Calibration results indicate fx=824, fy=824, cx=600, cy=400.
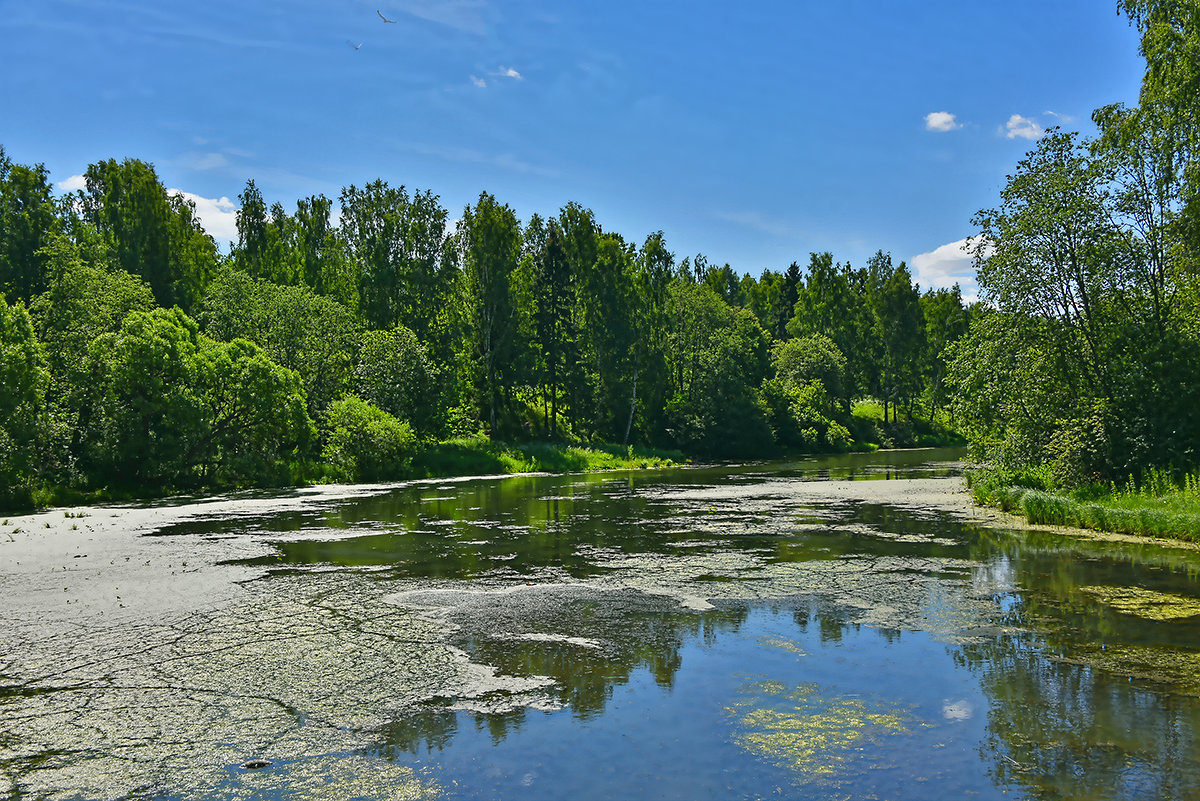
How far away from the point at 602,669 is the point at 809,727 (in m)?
2.43

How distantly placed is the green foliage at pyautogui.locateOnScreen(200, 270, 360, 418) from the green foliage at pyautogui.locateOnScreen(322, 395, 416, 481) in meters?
6.39

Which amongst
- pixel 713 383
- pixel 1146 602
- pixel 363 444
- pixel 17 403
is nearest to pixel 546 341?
pixel 713 383

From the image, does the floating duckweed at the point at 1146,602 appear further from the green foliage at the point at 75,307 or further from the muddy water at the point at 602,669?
the green foliage at the point at 75,307

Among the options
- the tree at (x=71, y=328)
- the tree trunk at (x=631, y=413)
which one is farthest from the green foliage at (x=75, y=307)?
the tree trunk at (x=631, y=413)

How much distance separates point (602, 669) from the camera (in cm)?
845

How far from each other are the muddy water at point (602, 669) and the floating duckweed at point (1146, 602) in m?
0.06

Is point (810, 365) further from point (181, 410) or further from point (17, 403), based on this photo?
point (17, 403)

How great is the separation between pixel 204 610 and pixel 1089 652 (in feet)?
35.6

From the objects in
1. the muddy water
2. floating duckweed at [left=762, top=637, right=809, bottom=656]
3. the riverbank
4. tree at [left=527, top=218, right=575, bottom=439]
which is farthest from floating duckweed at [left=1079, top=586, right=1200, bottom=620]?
tree at [left=527, top=218, right=575, bottom=439]

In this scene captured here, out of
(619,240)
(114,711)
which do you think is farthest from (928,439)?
(114,711)

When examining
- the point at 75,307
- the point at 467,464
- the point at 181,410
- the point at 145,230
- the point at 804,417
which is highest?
the point at 145,230

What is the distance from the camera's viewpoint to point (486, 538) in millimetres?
18875

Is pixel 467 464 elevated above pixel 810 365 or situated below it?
below

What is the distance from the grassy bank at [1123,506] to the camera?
55.1 ft
